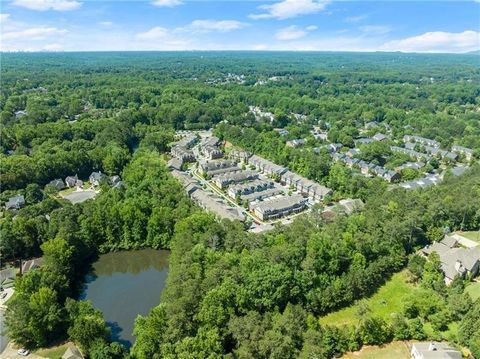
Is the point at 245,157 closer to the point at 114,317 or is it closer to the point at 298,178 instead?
the point at 298,178

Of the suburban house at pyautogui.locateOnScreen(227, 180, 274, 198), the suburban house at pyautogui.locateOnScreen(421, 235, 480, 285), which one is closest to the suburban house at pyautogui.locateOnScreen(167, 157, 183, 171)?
the suburban house at pyautogui.locateOnScreen(227, 180, 274, 198)

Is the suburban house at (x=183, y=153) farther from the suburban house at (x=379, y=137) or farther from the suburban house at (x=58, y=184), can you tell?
the suburban house at (x=379, y=137)

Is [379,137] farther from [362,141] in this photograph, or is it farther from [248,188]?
[248,188]

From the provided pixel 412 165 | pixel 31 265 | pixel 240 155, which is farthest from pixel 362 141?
pixel 31 265

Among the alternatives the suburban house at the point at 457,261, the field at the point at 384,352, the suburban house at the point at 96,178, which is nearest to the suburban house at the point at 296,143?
the suburban house at the point at 96,178

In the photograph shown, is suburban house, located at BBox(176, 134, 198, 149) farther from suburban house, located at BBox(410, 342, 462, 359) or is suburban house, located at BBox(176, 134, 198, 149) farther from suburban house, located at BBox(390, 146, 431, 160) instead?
suburban house, located at BBox(410, 342, 462, 359)
